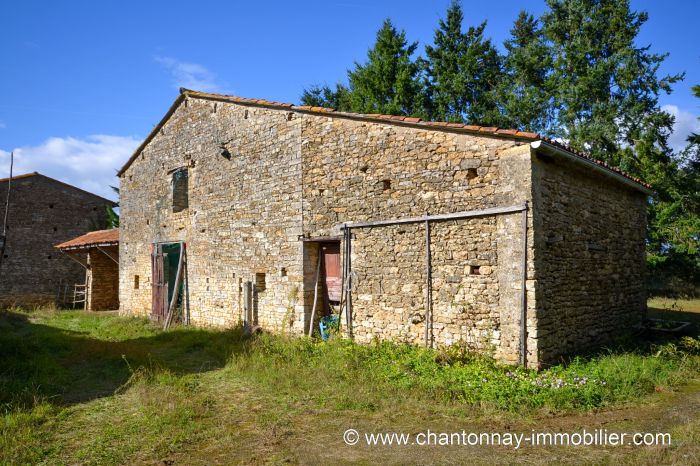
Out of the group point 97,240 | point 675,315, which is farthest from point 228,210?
point 675,315

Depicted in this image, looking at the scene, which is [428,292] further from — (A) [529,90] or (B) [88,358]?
(A) [529,90]

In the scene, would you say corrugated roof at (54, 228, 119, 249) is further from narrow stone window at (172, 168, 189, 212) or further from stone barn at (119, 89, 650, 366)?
stone barn at (119, 89, 650, 366)

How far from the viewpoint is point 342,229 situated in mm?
8570

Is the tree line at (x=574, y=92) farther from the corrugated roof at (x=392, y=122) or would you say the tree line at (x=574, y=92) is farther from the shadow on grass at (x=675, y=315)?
the corrugated roof at (x=392, y=122)

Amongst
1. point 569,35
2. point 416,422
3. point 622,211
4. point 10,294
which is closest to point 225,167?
point 416,422

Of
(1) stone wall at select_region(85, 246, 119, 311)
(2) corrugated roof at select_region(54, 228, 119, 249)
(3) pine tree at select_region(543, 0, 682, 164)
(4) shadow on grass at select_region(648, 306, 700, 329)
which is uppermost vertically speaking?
(3) pine tree at select_region(543, 0, 682, 164)

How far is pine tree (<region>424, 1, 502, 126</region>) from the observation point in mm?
20781

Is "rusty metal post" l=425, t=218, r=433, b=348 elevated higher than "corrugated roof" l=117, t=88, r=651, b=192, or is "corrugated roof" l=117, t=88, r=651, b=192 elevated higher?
"corrugated roof" l=117, t=88, r=651, b=192

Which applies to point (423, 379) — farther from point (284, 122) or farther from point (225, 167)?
point (225, 167)

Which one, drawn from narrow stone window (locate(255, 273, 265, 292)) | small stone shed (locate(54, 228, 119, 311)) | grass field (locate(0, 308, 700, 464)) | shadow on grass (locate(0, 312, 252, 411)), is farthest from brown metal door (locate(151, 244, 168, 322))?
grass field (locate(0, 308, 700, 464))

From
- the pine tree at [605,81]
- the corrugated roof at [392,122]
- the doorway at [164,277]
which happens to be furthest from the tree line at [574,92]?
the doorway at [164,277]

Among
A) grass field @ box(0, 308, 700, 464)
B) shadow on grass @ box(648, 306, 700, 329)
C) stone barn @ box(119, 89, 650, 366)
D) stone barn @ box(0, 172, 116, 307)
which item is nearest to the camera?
grass field @ box(0, 308, 700, 464)

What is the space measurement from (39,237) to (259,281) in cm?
1380

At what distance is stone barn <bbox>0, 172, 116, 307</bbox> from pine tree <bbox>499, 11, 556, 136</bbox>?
64.4ft
